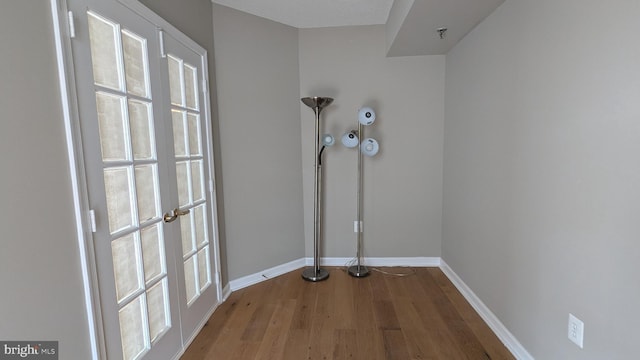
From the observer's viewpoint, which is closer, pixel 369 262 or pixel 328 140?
pixel 328 140

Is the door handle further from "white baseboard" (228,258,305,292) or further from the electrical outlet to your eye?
the electrical outlet

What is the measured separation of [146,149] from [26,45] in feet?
2.36

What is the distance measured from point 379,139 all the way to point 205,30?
6.29ft

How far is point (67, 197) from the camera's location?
1175 millimetres

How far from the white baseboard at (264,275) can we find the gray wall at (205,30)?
0.45 feet

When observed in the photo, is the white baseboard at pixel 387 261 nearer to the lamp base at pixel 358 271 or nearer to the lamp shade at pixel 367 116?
the lamp base at pixel 358 271

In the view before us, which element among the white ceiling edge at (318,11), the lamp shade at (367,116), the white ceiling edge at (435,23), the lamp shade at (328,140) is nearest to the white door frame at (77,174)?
the white ceiling edge at (318,11)

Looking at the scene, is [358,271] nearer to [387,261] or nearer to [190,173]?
[387,261]

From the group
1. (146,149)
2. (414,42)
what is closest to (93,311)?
(146,149)

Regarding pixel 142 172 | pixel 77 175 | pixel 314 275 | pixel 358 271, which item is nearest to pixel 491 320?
pixel 358 271

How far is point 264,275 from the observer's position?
3.02m

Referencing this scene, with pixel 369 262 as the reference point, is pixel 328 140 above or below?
above

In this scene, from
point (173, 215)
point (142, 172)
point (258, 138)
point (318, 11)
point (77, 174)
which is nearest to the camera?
point (77, 174)
